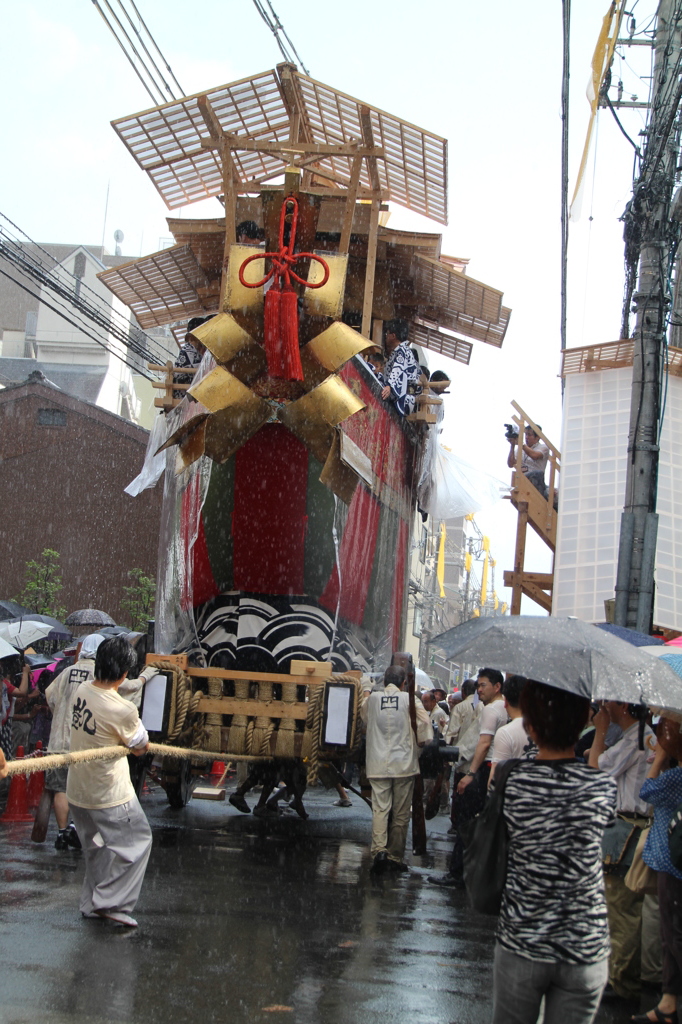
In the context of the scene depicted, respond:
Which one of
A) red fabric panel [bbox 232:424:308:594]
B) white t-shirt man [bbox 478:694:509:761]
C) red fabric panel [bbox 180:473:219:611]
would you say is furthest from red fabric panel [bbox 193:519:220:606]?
white t-shirt man [bbox 478:694:509:761]

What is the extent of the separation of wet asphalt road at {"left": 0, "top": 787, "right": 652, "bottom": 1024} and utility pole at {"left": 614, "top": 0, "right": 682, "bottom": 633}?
8.84 feet

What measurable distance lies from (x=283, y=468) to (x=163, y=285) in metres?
5.26

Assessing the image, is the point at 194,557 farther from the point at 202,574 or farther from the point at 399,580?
the point at 399,580

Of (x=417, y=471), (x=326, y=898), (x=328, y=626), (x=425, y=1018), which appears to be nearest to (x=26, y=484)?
(x=417, y=471)

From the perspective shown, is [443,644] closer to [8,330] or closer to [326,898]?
[326,898]

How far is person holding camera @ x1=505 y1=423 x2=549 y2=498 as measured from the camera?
15.2 meters

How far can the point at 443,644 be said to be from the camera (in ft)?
14.1

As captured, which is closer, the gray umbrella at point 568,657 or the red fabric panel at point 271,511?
the gray umbrella at point 568,657

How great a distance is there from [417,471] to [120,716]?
6.94 meters

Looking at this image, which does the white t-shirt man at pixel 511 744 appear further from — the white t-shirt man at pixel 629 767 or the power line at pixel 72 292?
the power line at pixel 72 292

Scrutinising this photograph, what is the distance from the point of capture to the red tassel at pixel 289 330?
7934 mm

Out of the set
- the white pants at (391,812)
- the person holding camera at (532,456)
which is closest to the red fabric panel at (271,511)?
the white pants at (391,812)

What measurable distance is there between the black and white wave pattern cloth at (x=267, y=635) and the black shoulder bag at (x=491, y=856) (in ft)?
17.5

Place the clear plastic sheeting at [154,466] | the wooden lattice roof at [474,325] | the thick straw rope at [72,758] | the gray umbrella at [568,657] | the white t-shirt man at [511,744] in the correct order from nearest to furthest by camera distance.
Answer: the gray umbrella at [568,657]
the thick straw rope at [72,758]
the white t-shirt man at [511,744]
the clear plastic sheeting at [154,466]
the wooden lattice roof at [474,325]
